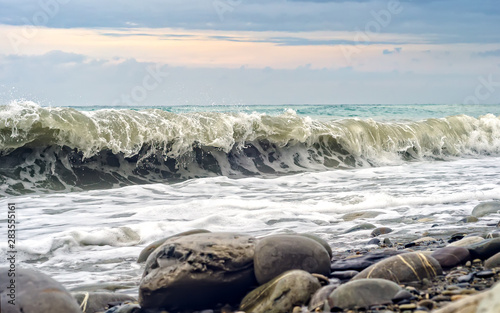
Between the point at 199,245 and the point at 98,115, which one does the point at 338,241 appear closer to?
the point at 199,245

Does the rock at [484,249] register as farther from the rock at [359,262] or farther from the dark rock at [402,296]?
the dark rock at [402,296]

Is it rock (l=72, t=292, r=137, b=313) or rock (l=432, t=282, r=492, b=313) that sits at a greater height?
rock (l=432, t=282, r=492, b=313)

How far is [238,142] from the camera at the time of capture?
13055 mm

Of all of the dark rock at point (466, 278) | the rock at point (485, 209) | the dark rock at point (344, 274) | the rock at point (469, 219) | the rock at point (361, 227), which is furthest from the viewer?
the rock at point (485, 209)

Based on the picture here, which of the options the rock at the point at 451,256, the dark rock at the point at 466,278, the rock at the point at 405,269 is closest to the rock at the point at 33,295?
the rock at the point at 405,269

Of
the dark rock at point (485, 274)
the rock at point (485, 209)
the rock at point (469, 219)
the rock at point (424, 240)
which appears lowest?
the rock at point (424, 240)

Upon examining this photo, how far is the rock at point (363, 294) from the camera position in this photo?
9.56ft

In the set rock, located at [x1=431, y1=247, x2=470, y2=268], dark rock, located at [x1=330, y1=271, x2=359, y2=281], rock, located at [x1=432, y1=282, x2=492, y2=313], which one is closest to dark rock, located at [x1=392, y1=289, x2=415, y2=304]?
dark rock, located at [x1=330, y1=271, x2=359, y2=281]

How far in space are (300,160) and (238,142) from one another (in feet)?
5.82

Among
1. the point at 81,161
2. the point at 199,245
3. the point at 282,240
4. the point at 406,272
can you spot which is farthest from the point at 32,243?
the point at 81,161

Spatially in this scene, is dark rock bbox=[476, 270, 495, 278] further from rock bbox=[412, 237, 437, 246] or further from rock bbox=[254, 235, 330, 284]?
rock bbox=[412, 237, 437, 246]

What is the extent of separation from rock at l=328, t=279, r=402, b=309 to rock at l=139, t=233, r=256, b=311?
2.35ft

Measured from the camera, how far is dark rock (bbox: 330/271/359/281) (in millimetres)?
3566

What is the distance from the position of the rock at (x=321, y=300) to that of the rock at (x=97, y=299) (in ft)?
4.54
